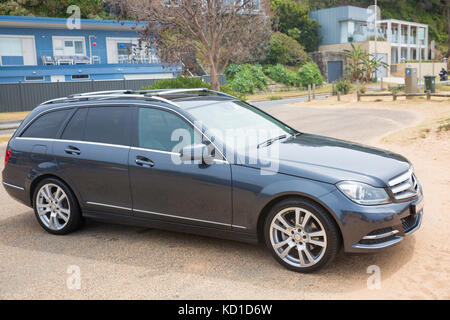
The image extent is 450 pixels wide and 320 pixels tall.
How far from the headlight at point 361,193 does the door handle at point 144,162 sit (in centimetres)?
198

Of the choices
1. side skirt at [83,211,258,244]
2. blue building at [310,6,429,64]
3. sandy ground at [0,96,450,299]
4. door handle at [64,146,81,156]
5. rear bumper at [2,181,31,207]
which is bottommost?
sandy ground at [0,96,450,299]

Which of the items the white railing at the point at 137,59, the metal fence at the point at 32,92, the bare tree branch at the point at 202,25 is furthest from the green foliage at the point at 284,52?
the bare tree branch at the point at 202,25

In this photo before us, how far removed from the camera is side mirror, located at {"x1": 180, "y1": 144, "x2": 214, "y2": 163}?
4777 millimetres

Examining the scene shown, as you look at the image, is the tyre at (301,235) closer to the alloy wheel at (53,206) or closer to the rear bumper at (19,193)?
the alloy wheel at (53,206)

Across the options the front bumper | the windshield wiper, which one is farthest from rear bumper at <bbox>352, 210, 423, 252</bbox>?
the windshield wiper

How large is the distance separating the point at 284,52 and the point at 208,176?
45.3m

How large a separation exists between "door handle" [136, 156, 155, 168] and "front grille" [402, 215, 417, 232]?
254 cm

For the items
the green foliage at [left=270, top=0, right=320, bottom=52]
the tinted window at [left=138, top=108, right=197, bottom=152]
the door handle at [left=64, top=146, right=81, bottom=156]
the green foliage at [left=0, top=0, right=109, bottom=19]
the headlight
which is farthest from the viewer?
the green foliage at [left=270, top=0, right=320, bottom=52]

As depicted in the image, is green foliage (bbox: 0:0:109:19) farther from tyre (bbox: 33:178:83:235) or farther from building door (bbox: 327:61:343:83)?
tyre (bbox: 33:178:83:235)

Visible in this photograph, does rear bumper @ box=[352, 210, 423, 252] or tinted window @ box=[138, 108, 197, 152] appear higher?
tinted window @ box=[138, 108, 197, 152]

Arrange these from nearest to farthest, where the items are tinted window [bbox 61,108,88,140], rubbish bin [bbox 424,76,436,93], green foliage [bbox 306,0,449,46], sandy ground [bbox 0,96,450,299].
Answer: sandy ground [bbox 0,96,450,299]
tinted window [bbox 61,108,88,140]
rubbish bin [bbox 424,76,436,93]
green foliage [bbox 306,0,449,46]

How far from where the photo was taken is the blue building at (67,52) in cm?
3403

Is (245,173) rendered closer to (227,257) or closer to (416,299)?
(227,257)
